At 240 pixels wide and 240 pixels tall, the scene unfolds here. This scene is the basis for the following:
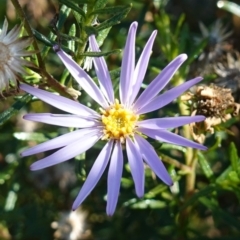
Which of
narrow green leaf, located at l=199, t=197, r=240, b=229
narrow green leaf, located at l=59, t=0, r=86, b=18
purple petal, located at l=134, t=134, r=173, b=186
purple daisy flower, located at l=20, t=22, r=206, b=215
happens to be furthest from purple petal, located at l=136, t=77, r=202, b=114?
narrow green leaf, located at l=199, t=197, r=240, b=229

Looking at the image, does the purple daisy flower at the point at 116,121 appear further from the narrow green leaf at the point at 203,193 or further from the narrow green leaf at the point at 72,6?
the narrow green leaf at the point at 203,193

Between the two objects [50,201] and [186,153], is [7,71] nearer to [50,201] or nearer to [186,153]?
[186,153]

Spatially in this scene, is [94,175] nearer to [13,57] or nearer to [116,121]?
[116,121]

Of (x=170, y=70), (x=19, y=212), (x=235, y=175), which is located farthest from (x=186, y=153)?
(x=19, y=212)

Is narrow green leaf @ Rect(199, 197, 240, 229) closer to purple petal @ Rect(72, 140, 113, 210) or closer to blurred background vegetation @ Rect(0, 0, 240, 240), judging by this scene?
blurred background vegetation @ Rect(0, 0, 240, 240)

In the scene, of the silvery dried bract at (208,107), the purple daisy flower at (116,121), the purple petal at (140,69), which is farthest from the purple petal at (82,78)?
the silvery dried bract at (208,107)
